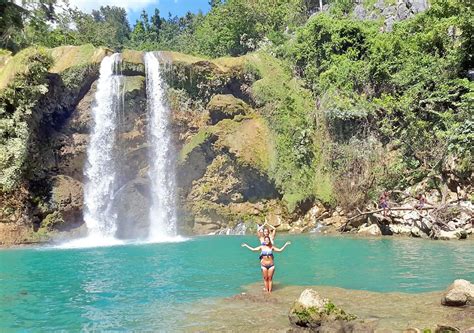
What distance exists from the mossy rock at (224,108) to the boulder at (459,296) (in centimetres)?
2118

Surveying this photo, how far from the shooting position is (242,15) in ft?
140

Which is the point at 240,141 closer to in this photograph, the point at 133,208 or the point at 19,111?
the point at 133,208

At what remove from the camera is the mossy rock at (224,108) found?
2811 centimetres

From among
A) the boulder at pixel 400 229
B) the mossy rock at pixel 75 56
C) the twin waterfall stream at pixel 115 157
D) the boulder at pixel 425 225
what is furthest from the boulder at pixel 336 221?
the mossy rock at pixel 75 56

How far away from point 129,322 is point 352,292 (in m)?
4.57

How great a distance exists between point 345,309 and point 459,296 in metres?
1.98

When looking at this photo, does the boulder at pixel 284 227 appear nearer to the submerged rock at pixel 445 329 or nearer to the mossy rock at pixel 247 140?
the mossy rock at pixel 247 140

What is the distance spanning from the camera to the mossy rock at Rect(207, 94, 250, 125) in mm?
28109

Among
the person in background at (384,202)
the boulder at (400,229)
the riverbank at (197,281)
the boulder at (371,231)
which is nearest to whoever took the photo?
the riverbank at (197,281)

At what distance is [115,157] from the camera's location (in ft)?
90.6

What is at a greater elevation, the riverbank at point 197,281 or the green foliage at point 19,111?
the green foliage at point 19,111

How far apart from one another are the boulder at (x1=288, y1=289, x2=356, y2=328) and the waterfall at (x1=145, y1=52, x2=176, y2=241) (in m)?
20.6

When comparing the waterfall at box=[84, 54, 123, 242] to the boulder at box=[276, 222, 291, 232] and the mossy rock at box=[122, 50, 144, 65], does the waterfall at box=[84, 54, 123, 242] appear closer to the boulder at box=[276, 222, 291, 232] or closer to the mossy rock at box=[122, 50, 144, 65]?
the mossy rock at box=[122, 50, 144, 65]

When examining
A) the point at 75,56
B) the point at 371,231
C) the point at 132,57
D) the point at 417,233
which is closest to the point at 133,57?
the point at 132,57
